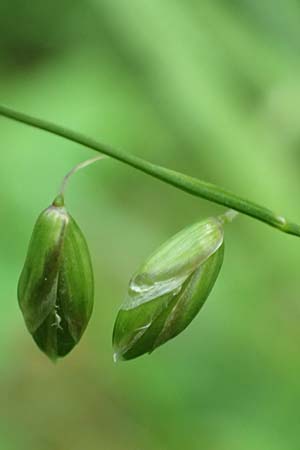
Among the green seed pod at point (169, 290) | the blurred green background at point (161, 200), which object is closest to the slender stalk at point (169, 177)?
the green seed pod at point (169, 290)

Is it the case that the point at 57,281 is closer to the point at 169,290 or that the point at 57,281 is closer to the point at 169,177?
the point at 169,290

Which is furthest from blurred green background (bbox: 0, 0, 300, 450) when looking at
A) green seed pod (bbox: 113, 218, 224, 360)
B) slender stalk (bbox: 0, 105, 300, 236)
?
slender stalk (bbox: 0, 105, 300, 236)

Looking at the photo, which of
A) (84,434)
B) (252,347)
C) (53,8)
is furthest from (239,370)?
(53,8)

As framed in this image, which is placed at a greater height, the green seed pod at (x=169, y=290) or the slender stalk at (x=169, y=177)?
the slender stalk at (x=169, y=177)

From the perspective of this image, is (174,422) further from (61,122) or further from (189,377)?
(61,122)

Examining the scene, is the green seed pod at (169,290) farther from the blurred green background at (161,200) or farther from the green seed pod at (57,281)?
the blurred green background at (161,200)
